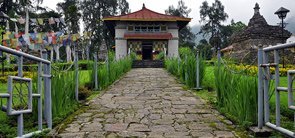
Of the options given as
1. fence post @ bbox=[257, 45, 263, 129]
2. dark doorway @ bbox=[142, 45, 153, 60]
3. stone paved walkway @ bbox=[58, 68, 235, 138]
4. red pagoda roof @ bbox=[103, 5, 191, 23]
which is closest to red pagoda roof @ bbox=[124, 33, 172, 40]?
red pagoda roof @ bbox=[103, 5, 191, 23]

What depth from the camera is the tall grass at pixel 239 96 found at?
13.7 feet

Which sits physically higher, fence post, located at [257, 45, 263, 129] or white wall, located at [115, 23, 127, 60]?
white wall, located at [115, 23, 127, 60]

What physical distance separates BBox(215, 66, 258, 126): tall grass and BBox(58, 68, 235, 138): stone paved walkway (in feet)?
0.76

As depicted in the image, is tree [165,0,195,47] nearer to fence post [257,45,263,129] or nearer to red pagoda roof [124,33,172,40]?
red pagoda roof [124,33,172,40]

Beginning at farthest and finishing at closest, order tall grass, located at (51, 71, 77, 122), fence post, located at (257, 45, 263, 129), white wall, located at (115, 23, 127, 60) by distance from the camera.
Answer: white wall, located at (115, 23, 127, 60) → tall grass, located at (51, 71, 77, 122) → fence post, located at (257, 45, 263, 129)

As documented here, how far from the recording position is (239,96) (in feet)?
14.4

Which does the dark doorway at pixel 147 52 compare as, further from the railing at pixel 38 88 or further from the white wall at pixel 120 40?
the railing at pixel 38 88

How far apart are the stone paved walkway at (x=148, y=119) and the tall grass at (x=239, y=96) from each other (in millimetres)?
233

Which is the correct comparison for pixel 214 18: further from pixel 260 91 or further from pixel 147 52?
pixel 260 91

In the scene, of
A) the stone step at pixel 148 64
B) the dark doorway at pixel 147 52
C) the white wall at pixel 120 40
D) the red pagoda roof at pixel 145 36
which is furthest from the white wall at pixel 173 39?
the stone step at pixel 148 64

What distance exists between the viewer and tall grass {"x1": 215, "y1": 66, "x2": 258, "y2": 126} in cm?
418

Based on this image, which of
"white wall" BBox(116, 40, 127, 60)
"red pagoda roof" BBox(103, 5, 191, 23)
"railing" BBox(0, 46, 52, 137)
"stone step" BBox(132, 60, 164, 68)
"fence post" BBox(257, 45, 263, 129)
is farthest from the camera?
"white wall" BBox(116, 40, 127, 60)

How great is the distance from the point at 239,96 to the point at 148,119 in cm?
143

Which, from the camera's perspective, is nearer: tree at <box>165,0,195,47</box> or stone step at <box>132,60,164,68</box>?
stone step at <box>132,60,164,68</box>
